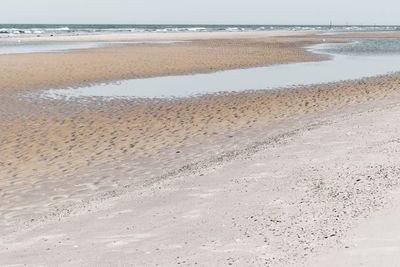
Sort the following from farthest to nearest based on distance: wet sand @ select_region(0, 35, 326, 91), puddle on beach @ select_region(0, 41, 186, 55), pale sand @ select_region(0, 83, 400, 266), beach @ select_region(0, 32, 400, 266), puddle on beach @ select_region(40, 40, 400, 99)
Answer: puddle on beach @ select_region(0, 41, 186, 55), wet sand @ select_region(0, 35, 326, 91), puddle on beach @ select_region(40, 40, 400, 99), beach @ select_region(0, 32, 400, 266), pale sand @ select_region(0, 83, 400, 266)

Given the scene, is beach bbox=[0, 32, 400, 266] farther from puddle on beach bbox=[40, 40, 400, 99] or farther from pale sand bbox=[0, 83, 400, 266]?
A: puddle on beach bbox=[40, 40, 400, 99]

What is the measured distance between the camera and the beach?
571 cm

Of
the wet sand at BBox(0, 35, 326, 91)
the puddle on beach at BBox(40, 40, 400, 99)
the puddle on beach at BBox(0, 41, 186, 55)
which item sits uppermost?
the puddle on beach at BBox(0, 41, 186, 55)

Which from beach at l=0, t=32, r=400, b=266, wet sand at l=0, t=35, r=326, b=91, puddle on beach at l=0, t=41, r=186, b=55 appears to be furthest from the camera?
puddle on beach at l=0, t=41, r=186, b=55

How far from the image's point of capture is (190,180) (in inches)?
339

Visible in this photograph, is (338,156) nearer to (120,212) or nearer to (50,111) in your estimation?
(120,212)

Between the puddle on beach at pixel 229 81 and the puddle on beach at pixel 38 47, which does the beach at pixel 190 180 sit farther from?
the puddle on beach at pixel 38 47

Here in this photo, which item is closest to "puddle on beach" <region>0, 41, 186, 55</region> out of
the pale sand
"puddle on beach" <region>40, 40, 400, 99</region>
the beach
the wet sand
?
the wet sand

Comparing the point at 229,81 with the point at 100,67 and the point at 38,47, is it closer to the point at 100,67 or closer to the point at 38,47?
the point at 100,67

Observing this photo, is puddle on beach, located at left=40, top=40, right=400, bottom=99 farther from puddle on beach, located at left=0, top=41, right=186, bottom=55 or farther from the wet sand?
puddle on beach, located at left=0, top=41, right=186, bottom=55

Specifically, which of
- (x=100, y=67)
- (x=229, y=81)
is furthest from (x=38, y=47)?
(x=229, y=81)

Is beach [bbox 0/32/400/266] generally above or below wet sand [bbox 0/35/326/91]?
below

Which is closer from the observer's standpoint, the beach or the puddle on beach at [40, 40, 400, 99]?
the beach

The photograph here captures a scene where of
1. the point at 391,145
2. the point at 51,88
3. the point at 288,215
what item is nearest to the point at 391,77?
the point at 51,88
